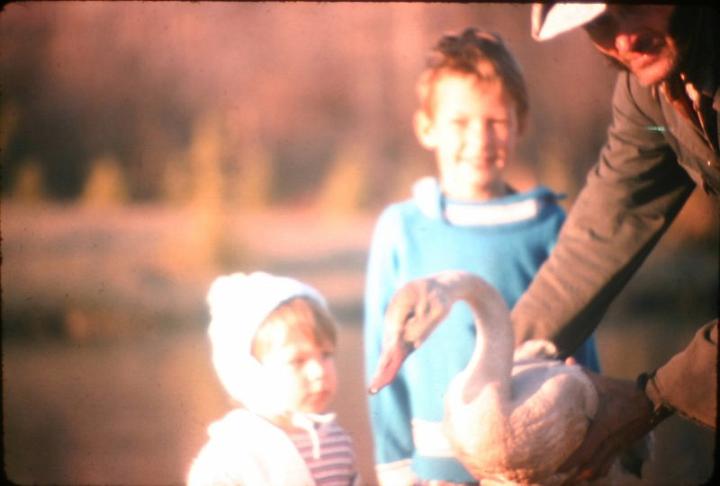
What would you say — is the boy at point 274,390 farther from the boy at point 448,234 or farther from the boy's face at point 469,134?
the boy's face at point 469,134

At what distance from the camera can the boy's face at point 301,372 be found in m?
2.55

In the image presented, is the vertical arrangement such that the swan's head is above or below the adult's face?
below

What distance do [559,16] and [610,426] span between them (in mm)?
845

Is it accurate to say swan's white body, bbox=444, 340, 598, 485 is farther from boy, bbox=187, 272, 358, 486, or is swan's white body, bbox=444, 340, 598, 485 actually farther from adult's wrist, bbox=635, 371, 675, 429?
boy, bbox=187, 272, 358, 486

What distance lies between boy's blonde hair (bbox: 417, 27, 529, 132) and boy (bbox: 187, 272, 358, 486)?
1.62ft

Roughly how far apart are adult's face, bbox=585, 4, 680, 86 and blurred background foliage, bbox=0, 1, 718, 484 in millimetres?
187

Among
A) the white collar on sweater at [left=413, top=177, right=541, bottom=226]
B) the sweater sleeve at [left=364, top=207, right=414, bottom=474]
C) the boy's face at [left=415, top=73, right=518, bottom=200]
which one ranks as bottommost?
the sweater sleeve at [left=364, top=207, right=414, bottom=474]

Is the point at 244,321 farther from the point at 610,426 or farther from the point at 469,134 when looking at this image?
the point at 610,426

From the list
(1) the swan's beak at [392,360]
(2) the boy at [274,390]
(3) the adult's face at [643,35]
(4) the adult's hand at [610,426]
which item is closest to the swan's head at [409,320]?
(1) the swan's beak at [392,360]

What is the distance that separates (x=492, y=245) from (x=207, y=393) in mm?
656

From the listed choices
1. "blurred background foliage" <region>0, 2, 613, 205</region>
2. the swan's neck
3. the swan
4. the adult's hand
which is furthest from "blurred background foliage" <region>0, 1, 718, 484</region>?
the adult's hand

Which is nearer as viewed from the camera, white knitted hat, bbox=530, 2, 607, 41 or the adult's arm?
white knitted hat, bbox=530, 2, 607, 41

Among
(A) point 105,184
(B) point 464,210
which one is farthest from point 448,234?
(A) point 105,184

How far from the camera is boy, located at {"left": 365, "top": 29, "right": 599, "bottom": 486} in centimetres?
260
